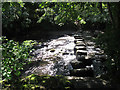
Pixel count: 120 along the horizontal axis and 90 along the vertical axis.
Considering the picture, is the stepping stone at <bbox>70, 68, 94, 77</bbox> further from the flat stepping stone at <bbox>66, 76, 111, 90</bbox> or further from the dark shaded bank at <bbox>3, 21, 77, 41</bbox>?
the dark shaded bank at <bbox>3, 21, 77, 41</bbox>

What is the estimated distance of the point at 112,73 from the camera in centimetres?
328

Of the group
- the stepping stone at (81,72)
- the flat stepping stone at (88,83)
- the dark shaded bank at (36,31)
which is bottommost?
the flat stepping stone at (88,83)

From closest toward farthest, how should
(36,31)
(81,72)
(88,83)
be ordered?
1. (88,83)
2. (81,72)
3. (36,31)

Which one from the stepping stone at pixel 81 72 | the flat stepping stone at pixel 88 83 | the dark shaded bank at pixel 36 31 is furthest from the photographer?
the dark shaded bank at pixel 36 31

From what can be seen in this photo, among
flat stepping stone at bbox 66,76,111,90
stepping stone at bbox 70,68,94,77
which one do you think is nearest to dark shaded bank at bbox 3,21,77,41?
stepping stone at bbox 70,68,94,77

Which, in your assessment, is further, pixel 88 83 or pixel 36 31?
pixel 36 31

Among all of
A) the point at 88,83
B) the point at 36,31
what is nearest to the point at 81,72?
the point at 88,83

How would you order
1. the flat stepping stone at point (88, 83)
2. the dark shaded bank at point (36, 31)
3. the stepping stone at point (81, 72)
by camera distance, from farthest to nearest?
the dark shaded bank at point (36, 31) < the stepping stone at point (81, 72) < the flat stepping stone at point (88, 83)

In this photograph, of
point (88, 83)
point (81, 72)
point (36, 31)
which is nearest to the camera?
point (88, 83)

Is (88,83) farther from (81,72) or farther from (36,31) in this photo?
(36,31)

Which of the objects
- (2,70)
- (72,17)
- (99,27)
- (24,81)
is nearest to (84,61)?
(72,17)

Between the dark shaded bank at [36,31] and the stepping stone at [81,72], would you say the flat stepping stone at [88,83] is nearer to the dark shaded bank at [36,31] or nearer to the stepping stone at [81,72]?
the stepping stone at [81,72]

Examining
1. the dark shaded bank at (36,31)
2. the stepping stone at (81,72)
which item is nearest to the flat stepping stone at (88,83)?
the stepping stone at (81,72)

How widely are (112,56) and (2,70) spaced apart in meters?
2.63
